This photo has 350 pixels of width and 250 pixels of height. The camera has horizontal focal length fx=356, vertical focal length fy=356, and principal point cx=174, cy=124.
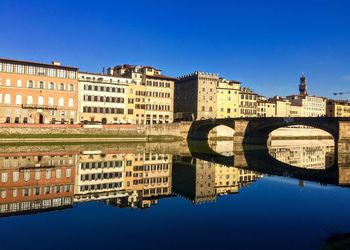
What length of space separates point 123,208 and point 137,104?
287ft

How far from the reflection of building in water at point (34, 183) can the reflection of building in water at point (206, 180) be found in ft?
31.6

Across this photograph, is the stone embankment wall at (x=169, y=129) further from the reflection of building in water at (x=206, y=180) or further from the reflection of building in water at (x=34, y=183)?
the reflection of building in water at (x=34, y=183)

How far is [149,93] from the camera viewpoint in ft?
366

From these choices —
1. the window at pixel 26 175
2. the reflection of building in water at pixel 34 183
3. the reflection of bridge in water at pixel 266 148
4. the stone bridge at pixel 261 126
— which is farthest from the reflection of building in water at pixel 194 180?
the stone bridge at pixel 261 126

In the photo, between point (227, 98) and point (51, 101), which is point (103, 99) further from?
point (227, 98)

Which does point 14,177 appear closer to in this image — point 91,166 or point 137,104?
point 91,166

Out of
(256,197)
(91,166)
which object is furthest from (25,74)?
(256,197)

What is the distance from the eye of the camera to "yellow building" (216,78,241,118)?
445 feet

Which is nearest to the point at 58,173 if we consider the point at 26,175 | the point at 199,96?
the point at 26,175

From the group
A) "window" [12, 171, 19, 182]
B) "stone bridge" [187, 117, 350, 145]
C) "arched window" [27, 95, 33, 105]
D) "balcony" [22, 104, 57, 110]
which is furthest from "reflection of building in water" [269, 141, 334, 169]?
"arched window" [27, 95, 33, 105]

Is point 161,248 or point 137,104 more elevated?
point 137,104

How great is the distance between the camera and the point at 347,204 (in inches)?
1012

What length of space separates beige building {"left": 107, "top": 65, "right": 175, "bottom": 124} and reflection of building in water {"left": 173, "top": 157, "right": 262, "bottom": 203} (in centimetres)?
6292

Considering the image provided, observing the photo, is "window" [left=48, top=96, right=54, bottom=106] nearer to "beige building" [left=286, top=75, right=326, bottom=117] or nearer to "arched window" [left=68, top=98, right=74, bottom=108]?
"arched window" [left=68, top=98, right=74, bottom=108]
